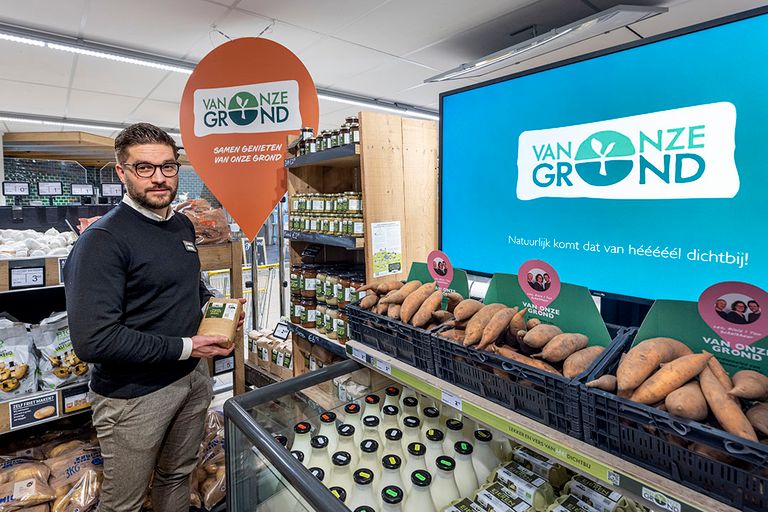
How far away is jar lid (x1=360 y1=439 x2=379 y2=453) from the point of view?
1279 mm

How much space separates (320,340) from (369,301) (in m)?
0.97

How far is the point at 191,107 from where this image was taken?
2.79 metres

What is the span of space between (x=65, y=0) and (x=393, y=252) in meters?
3.92

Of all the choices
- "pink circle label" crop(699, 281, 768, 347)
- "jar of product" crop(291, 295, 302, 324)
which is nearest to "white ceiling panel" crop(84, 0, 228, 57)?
"jar of product" crop(291, 295, 302, 324)

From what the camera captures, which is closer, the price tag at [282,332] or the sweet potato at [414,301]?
the sweet potato at [414,301]

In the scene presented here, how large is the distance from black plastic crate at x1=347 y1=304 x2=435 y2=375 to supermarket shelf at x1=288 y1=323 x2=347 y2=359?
2.19 feet

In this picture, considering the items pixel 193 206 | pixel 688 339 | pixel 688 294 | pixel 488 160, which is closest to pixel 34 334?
pixel 193 206

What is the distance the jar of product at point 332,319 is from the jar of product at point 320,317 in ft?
0.12

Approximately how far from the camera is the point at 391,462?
4.00ft

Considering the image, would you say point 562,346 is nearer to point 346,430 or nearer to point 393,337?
point 393,337

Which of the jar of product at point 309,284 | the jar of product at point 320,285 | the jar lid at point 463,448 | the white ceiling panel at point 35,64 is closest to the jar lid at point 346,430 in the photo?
the jar lid at point 463,448

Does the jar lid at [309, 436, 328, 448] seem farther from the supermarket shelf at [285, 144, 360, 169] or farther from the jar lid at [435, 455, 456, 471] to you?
the supermarket shelf at [285, 144, 360, 169]

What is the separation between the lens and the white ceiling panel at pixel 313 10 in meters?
3.99

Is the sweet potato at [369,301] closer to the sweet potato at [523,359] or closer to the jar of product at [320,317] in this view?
the sweet potato at [523,359]
